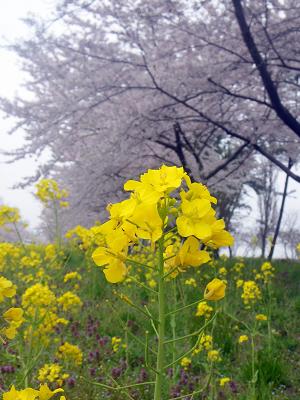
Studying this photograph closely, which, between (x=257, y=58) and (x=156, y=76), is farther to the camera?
(x=156, y=76)

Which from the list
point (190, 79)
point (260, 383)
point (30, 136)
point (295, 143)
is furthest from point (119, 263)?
point (295, 143)

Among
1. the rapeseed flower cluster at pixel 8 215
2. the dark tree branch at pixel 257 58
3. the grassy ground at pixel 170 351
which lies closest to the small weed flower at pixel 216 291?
the grassy ground at pixel 170 351

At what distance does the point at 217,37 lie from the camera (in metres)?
8.19

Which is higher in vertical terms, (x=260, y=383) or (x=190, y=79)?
(x=190, y=79)

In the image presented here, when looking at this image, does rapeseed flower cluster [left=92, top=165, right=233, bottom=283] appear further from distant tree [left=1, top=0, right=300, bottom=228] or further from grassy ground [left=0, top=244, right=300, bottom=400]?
distant tree [left=1, top=0, right=300, bottom=228]

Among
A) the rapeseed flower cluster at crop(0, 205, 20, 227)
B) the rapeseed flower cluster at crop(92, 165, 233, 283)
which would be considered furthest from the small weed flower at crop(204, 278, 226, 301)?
the rapeseed flower cluster at crop(0, 205, 20, 227)

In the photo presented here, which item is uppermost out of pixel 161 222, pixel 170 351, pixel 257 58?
pixel 257 58

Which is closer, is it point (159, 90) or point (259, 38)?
point (259, 38)

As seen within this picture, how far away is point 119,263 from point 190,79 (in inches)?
270

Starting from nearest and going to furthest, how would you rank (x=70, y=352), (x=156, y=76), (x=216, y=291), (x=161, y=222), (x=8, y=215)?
1. (x=161, y=222)
2. (x=216, y=291)
3. (x=70, y=352)
4. (x=8, y=215)
5. (x=156, y=76)

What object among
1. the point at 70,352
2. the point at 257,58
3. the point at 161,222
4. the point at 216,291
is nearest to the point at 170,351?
the point at 70,352

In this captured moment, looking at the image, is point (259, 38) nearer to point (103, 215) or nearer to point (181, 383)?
point (181, 383)

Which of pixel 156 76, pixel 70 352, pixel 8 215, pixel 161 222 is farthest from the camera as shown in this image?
pixel 156 76

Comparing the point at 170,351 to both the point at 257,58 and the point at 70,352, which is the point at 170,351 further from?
the point at 257,58
